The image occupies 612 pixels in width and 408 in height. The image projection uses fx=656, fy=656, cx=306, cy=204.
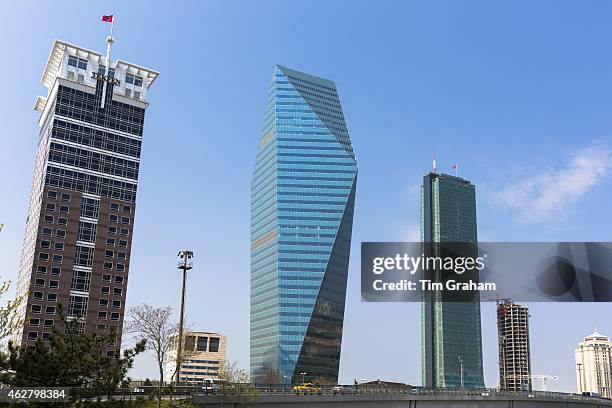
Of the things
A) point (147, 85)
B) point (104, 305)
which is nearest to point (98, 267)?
point (104, 305)

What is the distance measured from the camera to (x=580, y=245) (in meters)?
62.0

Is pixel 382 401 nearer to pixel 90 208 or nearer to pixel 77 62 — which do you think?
pixel 90 208

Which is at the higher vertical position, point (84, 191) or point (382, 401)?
point (84, 191)

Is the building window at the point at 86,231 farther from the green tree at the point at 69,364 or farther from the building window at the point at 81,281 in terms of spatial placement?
the green tree at the point at 69,364

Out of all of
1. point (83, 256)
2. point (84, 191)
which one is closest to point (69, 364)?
point (83, 256)

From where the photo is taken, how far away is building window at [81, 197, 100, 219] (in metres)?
167

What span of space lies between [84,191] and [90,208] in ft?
15.5

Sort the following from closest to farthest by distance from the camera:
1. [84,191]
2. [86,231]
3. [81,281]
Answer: [81,281] → [86,231] → [84,191]

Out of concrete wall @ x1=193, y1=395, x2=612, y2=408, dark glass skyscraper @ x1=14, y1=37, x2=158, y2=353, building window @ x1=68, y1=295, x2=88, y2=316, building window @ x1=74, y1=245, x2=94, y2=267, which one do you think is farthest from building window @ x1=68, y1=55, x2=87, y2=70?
concrete wall @ x1=193, y1=395, x2=612, y2=408

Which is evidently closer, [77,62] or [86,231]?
[86,231]

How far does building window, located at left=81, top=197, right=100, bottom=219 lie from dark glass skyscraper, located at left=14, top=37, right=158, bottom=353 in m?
0.26

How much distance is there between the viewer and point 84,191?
6634 inches

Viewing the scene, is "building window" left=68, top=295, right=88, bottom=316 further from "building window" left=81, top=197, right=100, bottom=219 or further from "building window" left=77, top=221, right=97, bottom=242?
"building window" left=81, top=197, right=100, bottom=219

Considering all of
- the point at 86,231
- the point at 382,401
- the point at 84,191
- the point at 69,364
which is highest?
the point at 84,191
